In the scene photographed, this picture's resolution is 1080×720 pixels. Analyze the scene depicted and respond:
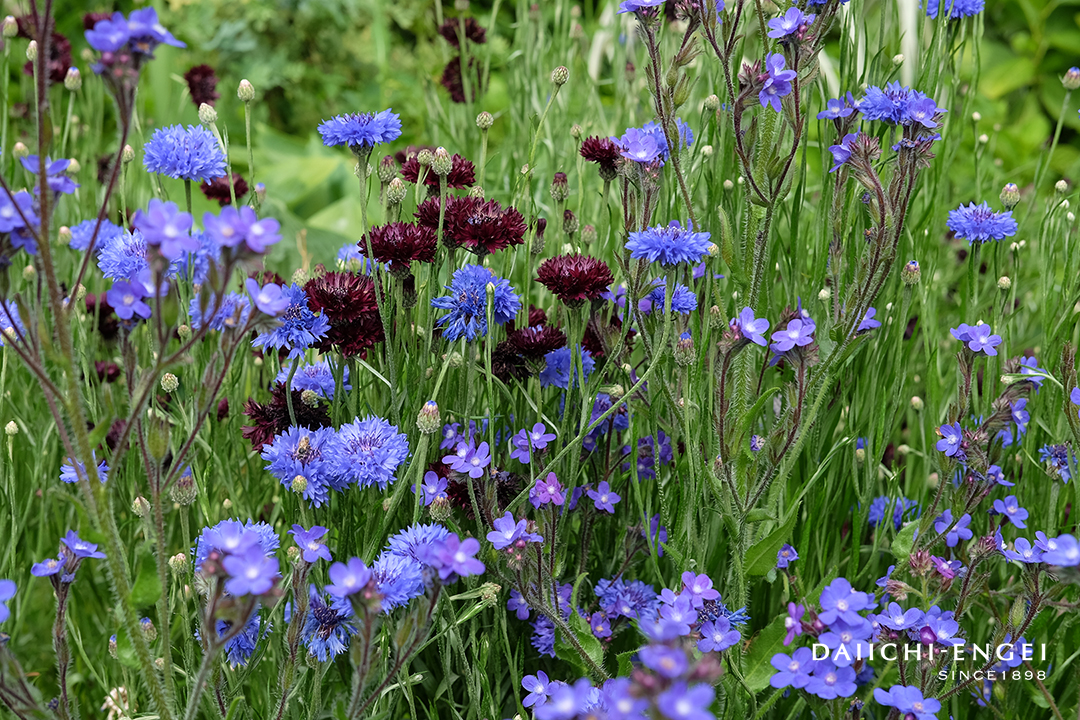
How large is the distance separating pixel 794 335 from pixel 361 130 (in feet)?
1.89

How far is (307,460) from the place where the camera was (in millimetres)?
1032

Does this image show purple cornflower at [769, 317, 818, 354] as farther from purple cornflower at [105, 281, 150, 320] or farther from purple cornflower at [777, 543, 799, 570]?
purple cornflower at [105, 281, 150, 320]

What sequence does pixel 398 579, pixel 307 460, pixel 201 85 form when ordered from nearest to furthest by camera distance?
pixel 398 579 < pixel 307 460 < pixel 201 85

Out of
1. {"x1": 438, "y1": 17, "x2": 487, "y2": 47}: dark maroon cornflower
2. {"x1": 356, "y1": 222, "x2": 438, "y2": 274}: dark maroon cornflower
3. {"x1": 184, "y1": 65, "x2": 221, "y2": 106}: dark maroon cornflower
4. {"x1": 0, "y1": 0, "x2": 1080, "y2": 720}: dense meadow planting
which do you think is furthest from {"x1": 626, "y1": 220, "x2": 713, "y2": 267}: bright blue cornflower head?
{"x1": 184, "y1": 65, "x2": 221, "y2": 106}: dark maroon cornflower

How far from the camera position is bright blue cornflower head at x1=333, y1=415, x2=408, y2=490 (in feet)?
3.29

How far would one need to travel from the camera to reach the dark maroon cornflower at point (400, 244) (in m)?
1.07

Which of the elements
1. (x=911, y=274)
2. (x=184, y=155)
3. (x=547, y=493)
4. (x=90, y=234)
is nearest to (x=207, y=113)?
(x=184, y=155)

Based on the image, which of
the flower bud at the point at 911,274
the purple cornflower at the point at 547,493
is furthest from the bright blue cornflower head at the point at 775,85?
the purple cornflower at the point at 547,493

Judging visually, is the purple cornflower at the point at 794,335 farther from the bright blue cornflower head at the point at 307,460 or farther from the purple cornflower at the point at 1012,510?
the bright blue cornflower head at the point at 307,460

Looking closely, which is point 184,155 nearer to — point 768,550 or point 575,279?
point 575,279

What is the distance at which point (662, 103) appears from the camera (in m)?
1.11

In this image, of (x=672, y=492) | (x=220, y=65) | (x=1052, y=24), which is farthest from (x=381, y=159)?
(x=1052, y=24)

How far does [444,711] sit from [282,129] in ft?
9.78

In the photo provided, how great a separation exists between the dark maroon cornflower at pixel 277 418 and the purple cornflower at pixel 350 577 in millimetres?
385
